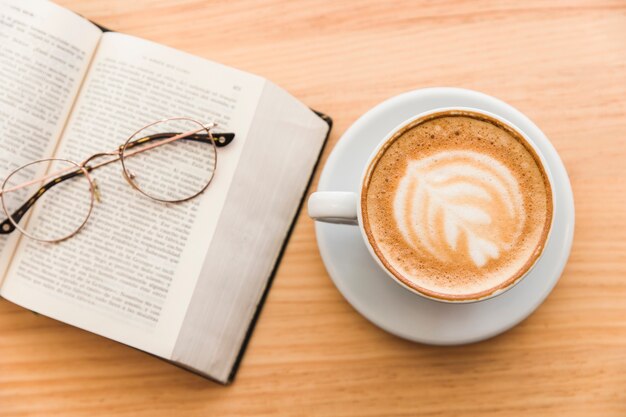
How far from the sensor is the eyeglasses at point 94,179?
717 mm

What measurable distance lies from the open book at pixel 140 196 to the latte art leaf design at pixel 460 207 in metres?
0.20

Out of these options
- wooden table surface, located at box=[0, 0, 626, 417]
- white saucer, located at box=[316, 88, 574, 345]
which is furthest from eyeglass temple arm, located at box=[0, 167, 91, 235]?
white saucer, located at box=[316, 88, 574, 345]

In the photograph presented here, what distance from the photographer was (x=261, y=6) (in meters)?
0.79

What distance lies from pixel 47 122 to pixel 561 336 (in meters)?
0.72

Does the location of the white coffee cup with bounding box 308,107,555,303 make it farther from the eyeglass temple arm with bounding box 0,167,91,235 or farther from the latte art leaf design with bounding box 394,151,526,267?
the eyeglass temple arm with bounding box 0,167,91,235

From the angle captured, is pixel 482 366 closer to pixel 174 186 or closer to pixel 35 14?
pixel 174 186

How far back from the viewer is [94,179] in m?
0.73

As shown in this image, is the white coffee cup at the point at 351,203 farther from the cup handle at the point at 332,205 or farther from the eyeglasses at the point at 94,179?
the eyeglasses at the point at 94,179

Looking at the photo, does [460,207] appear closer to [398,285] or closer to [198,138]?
[398,285]

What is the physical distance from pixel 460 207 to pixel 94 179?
46 centimetres

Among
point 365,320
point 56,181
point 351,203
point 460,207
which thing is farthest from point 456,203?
point 56,181

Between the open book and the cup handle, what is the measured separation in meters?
0.15

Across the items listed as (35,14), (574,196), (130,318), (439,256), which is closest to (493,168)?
(439,256)

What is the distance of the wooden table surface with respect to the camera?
0.74m
